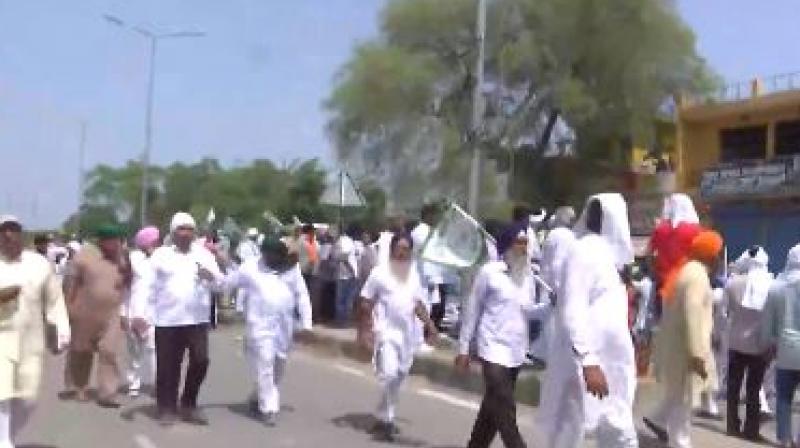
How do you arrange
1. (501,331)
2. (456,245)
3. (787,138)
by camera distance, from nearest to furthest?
(501,331), (456,245), (787,138)

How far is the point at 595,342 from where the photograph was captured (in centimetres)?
680

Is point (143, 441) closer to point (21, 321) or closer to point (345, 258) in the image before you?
point (21, 321)

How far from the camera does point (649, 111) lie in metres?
42.8

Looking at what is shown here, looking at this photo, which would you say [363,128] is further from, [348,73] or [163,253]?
[163,253]

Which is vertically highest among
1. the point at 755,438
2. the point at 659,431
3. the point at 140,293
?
the point at 140,293

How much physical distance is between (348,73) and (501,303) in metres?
37.3

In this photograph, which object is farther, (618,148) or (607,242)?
(618,148)

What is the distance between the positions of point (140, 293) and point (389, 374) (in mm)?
2731

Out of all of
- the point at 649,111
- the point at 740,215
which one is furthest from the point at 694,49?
the point at 740,215

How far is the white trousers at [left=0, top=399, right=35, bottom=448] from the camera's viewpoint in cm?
809

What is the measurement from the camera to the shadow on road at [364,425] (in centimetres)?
1012

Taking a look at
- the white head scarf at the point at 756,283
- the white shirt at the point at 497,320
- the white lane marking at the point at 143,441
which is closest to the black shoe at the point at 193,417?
the white lane marking at the point at 143,441

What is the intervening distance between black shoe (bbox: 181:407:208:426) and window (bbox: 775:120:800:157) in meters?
29.9

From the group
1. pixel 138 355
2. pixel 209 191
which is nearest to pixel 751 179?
pixel 138 355
